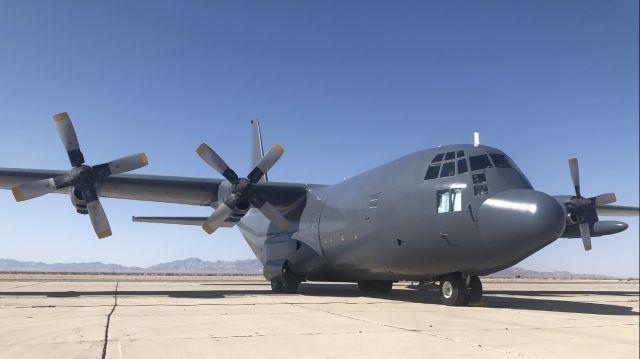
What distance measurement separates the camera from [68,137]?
16.7 metres

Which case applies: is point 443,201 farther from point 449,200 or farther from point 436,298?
point 436,298

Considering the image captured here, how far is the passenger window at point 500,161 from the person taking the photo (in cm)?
1301

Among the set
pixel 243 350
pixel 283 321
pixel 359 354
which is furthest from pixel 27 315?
pixel 359 354

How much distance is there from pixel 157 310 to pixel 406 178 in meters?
8.00

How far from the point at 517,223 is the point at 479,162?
2435 millimetres

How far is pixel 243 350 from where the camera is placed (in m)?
6.38

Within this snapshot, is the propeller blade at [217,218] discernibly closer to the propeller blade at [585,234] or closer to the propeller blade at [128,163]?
the propeller blade at [128,163]

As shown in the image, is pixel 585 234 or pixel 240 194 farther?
pixel 585 234

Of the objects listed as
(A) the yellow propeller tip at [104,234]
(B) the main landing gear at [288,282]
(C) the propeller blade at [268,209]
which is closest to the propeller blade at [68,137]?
(A) the yellow propeller tip at [104,234]

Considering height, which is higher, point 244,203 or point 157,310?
point 244,203

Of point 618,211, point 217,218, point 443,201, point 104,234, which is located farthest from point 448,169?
point 618,211

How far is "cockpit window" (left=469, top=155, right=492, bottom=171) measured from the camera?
12.9 metres

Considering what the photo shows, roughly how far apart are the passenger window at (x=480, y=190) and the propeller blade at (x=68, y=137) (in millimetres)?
13236

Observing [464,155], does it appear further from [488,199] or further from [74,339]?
[74,339]
